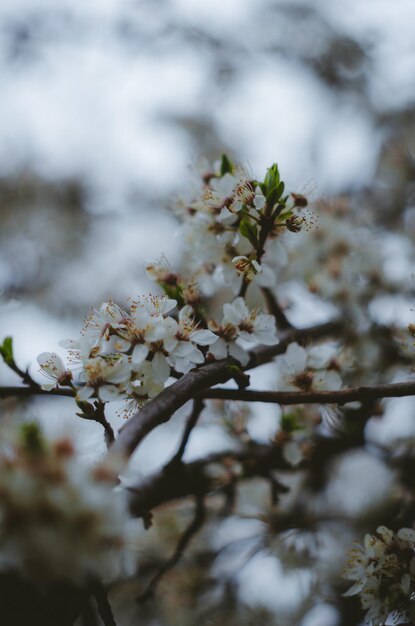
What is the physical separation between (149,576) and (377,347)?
51.3 inches

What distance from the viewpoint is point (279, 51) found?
166 inches

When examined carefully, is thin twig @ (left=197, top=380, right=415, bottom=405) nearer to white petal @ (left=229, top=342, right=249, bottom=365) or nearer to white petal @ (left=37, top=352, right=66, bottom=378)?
white petal @ (left=229, top=342, right=249, bottom=365)

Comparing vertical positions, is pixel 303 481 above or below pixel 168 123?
below

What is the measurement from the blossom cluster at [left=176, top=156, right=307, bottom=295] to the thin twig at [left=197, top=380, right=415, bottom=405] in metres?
0.29

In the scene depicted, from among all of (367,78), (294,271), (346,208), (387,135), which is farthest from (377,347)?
(367,78)

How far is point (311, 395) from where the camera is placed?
1194 millimetres

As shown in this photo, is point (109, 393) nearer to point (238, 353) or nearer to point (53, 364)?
point (53, 364)

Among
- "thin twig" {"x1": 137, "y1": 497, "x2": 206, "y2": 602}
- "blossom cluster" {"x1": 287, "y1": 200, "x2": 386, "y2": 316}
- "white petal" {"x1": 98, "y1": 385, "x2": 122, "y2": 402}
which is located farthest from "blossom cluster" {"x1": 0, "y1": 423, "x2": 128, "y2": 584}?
"blossom cluster" {"x1": 287, "y1": 200, "x2": 386, "y2": 316}

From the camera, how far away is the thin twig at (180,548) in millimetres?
1698

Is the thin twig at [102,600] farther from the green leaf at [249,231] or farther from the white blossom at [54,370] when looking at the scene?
the green leaf at [249,231]

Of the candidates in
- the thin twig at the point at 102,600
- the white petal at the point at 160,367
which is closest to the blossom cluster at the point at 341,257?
the white petal at the point at 160,367

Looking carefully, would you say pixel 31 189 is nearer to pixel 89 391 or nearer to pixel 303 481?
pixel 303 481

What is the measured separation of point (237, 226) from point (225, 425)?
0.84 metres

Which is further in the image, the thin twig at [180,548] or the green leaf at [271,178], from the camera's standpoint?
the thin twig at [180,548]
